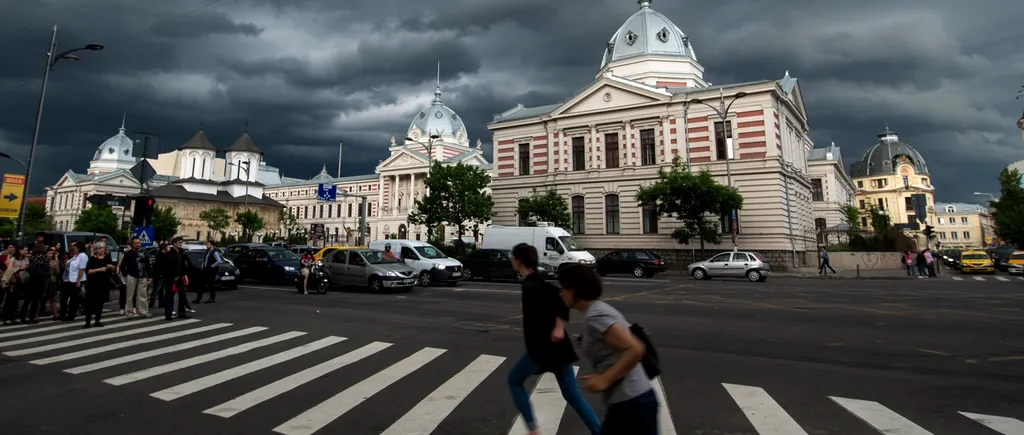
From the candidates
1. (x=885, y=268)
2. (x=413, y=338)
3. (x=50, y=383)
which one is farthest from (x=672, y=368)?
(x=885, y=268)

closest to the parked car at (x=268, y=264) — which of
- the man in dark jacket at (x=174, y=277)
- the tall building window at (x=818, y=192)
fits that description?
the man in dark jacket at (x=174, y=277)

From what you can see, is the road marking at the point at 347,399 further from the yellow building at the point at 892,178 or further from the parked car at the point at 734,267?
the yellow building at the point at 892,178

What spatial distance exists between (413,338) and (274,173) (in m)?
135

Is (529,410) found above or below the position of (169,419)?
above

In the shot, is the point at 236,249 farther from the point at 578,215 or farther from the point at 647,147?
the point at 647,147

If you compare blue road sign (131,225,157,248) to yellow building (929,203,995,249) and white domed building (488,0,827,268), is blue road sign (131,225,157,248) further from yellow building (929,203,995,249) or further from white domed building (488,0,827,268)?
yellow building (929,203,995,249)

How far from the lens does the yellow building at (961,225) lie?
115688 mm

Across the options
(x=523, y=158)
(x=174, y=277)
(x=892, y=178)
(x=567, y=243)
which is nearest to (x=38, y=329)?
(x=174, y=277)

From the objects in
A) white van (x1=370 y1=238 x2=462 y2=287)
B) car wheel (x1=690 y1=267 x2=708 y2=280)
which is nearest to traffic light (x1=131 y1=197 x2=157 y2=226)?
white van (x1=370 y1=238 x2=462 y2=287)

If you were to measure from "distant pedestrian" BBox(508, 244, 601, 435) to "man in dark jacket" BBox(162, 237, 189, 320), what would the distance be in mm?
10972

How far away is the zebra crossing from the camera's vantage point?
4.79 m

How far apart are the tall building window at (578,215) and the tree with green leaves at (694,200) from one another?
736 centimetres

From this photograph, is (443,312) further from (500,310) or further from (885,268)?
(885,268)

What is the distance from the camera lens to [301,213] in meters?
107
